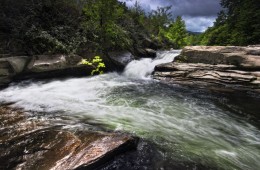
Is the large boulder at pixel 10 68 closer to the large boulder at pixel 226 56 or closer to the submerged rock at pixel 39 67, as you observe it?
the submerged rock at pixel 39 67

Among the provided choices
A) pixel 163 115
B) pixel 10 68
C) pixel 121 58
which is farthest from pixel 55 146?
pixel 121 58

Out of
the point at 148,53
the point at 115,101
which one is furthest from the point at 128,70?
the point at 115,101

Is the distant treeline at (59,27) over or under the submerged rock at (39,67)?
over

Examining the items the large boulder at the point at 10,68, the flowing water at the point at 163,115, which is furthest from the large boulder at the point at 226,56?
the large boulder at the point at 10,68

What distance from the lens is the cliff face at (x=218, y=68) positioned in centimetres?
1061

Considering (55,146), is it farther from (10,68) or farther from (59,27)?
(59,27)

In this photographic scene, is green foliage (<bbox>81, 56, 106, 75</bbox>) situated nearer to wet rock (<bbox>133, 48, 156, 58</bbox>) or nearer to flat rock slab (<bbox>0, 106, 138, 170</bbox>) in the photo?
wet rock (<bbox>133, 48, 156, 58</bbox>)

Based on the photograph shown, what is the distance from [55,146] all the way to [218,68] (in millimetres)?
10059

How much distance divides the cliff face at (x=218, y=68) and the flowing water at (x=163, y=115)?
171 centimetres

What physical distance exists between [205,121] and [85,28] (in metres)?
8.60

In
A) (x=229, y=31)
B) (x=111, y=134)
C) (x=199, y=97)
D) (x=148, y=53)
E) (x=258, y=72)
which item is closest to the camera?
(x=111, y=134)

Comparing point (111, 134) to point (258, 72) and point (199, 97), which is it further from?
point (258, 72)

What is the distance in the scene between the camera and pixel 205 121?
6.28m

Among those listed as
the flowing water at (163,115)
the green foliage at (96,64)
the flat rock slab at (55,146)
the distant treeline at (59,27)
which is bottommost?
the flowing water at (163,115)
